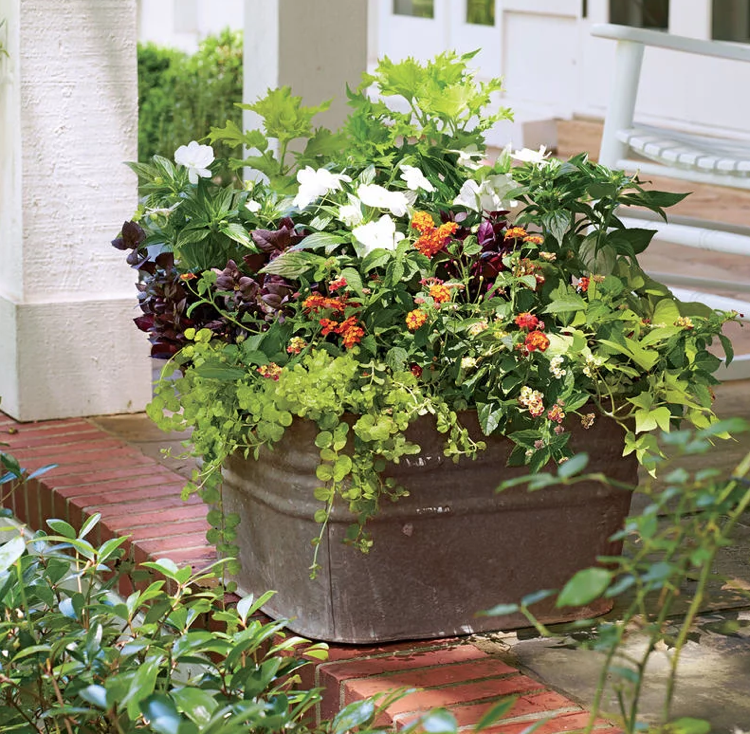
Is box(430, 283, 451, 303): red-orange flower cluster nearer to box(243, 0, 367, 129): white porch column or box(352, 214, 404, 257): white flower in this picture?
box(352, 214, 404, 257): white flower

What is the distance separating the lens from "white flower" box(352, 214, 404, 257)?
197cm

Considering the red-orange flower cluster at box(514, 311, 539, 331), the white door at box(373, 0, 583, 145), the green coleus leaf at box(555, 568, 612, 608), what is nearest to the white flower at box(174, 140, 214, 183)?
the red-orange flower cluster at box(514, 311, 539, 331)

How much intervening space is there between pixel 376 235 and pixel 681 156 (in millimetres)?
1841

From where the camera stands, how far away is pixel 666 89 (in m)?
7.79

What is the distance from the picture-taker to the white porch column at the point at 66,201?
3.28 meters

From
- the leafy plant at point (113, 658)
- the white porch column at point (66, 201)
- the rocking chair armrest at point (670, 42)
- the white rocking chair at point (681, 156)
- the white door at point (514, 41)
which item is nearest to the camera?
the leafy plant at point (113, 658)

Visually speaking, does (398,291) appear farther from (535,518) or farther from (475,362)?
(535,518)

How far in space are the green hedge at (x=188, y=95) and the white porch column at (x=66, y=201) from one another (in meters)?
3.76

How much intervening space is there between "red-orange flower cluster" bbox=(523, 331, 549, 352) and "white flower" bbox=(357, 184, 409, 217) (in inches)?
10.9

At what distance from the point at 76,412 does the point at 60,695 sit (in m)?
1.78

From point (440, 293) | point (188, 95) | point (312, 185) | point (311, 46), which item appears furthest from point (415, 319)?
point (188, 95)

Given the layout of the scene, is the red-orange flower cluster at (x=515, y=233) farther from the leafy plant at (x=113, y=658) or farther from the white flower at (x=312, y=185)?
the leafy plant at (x=113, y=658)

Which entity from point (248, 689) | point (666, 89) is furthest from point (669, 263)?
point (248, 689)

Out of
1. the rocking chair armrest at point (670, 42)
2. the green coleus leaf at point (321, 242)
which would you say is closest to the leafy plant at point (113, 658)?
the green coleus leaf at point (321, 242)
